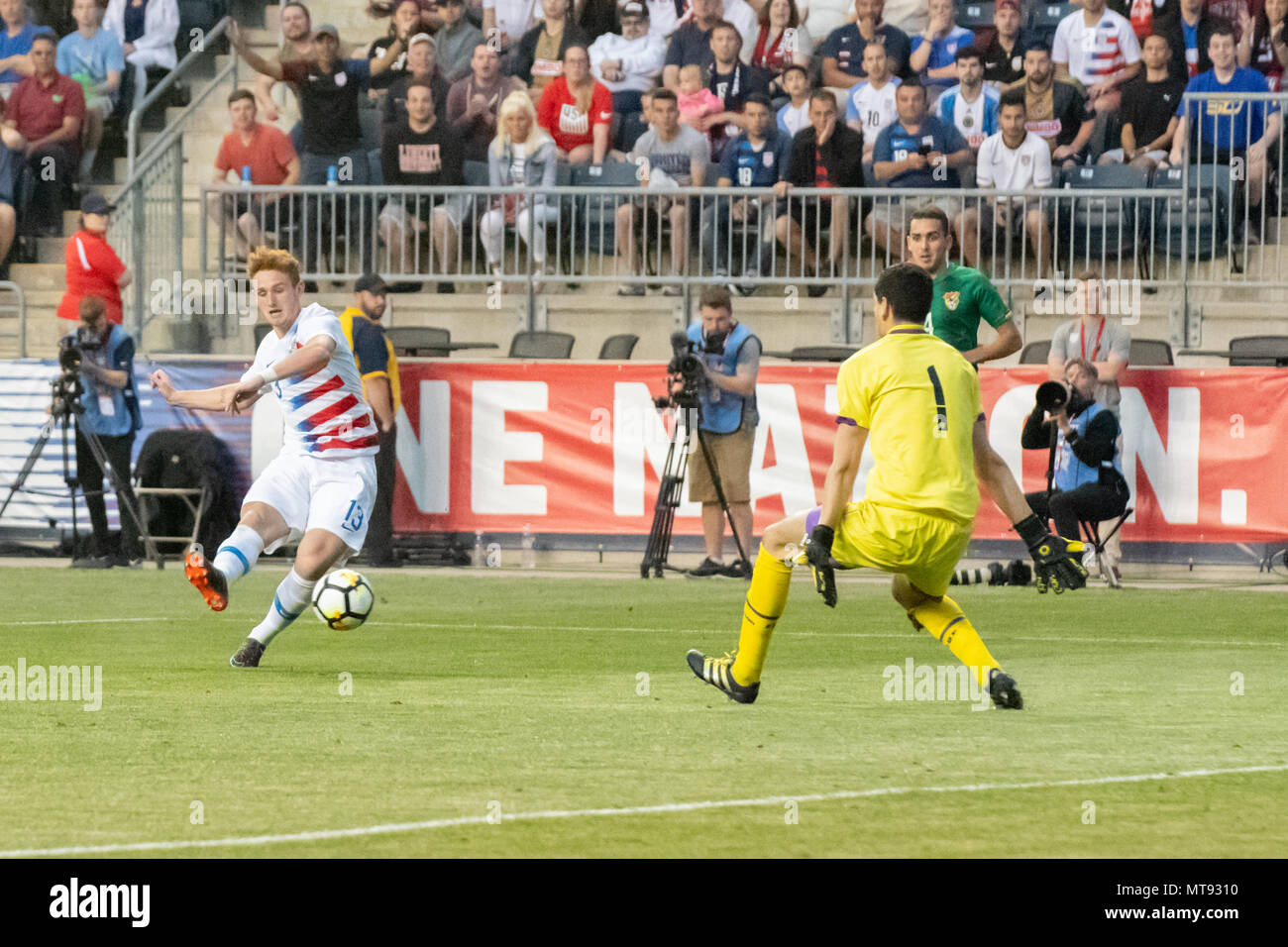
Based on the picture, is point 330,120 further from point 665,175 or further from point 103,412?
point 103,412

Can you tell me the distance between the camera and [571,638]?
13547 mm

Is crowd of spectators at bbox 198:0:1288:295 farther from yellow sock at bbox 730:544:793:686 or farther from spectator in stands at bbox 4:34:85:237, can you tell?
yellow sock at bbox 730:544:793:686

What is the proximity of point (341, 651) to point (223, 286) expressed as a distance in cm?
1015

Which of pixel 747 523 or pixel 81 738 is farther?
pixel 747 523

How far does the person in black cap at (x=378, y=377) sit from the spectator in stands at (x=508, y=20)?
5.51m

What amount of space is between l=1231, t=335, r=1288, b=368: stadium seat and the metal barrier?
11.9 m

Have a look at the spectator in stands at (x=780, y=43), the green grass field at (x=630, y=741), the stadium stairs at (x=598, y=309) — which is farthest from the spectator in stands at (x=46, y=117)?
the green grass field at (x=630, y=741)

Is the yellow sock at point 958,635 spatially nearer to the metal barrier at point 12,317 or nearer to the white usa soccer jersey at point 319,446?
the white usa soccer jersey at point 319,446

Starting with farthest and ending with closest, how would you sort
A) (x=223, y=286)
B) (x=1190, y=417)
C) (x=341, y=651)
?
(x=223, y=286)
(x=1190, y=417)
(x=341, y=651)

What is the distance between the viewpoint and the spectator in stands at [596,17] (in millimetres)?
23500

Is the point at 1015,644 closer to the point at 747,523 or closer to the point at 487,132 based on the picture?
the point at 747,523

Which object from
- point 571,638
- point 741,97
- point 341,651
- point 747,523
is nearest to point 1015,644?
point 571,638

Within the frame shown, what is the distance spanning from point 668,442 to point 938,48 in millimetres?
5641

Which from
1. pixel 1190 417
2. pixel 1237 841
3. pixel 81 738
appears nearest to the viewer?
pixel 1237 841
